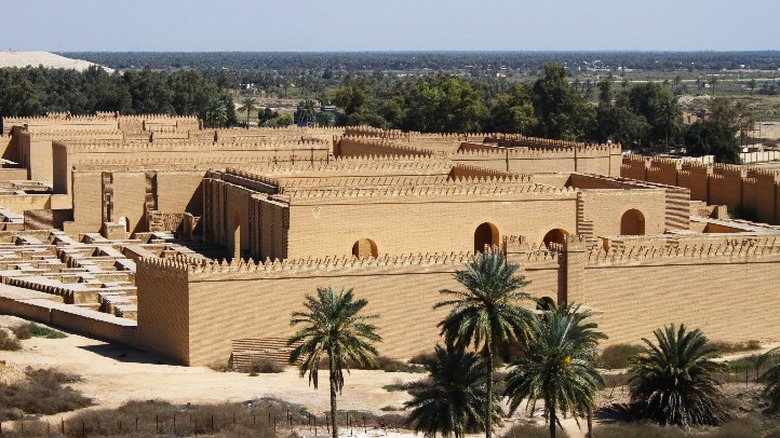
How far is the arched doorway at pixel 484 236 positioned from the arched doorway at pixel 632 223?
13.2 feet

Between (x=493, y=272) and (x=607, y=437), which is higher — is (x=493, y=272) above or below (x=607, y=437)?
above

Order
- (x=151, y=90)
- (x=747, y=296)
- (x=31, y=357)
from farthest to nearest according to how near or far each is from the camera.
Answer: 1. (x=151, y=90)
2. (x=747, y=296)
3. (x=31, y=357)

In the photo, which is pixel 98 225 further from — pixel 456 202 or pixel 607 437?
pixel 607 437

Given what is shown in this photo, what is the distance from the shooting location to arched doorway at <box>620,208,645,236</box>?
42.7 meters

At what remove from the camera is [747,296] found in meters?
36.2

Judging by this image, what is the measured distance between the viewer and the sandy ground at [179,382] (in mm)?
30016

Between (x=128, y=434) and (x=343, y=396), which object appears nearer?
(x=128, y=434)

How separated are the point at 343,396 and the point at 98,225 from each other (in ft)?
66.0

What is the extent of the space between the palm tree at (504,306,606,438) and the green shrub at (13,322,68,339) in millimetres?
12751

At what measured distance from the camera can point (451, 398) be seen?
26188mm

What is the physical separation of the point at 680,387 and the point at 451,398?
5884 mm

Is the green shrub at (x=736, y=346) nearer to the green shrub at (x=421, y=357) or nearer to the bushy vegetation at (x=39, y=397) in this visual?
the green shrub at (x=421, y=357)

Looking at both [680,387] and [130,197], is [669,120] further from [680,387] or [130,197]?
[680,387]

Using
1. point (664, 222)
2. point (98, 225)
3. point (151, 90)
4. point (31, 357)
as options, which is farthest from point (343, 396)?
point (151, 90)
